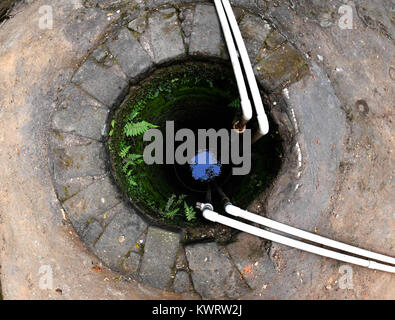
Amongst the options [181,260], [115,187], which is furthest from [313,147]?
[115,187]

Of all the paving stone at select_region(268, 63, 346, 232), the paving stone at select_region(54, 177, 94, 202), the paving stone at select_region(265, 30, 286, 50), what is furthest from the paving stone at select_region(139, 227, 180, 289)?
the paving stone at select_region(265, 30, 286, 50)

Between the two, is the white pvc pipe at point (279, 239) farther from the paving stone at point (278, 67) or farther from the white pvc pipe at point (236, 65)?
the paving stone at point (278, 67)

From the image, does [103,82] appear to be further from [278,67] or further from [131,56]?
[278,67]

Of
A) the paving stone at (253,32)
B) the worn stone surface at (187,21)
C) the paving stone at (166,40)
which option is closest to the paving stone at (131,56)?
the paving stone at (166,40)

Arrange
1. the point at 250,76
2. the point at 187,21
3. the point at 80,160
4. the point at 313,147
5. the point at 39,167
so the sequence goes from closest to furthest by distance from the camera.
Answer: the point at 250,76
the point at 80,160
the point at 187,21
the point at 313,147
the point at 39,167

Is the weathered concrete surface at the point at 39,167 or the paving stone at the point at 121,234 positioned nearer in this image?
the paving stone at the point at 121,234
